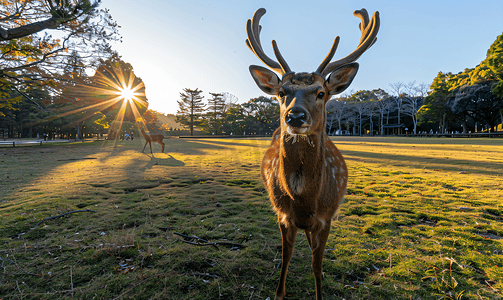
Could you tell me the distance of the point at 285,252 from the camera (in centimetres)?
240

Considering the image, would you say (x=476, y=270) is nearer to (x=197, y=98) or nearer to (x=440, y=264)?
(x=440, y=264)

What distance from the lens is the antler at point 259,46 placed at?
295cm

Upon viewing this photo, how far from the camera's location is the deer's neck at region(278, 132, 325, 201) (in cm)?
211

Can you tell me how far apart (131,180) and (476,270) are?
7687 mm

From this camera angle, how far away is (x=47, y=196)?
4875 mm

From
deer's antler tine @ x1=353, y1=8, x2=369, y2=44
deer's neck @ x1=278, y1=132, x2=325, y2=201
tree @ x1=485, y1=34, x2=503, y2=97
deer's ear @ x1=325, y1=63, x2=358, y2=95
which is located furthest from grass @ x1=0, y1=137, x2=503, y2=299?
tree @ x1=485, y1=34, x2=503, y2=97

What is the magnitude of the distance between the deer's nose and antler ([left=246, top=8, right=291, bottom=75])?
50.3 inches

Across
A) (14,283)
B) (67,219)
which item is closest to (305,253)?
(14,283)

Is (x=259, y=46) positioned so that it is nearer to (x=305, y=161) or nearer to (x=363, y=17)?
(x=363, y=17)

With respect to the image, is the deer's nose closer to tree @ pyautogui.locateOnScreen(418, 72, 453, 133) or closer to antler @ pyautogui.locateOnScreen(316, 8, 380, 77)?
antler @ pyautogui.locateOnScreen(316, 8, 380, 77)

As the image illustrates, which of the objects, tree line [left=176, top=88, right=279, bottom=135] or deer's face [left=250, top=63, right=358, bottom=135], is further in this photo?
tree line [left=176, top=88, right=279, bottom=135]

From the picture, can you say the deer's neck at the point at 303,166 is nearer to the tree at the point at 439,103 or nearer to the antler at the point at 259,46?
the antler at the point at 259,46

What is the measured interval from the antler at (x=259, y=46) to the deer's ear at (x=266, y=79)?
43 cm

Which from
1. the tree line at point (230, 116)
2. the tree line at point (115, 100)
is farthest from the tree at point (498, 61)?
the tree line at point (230, 116)
